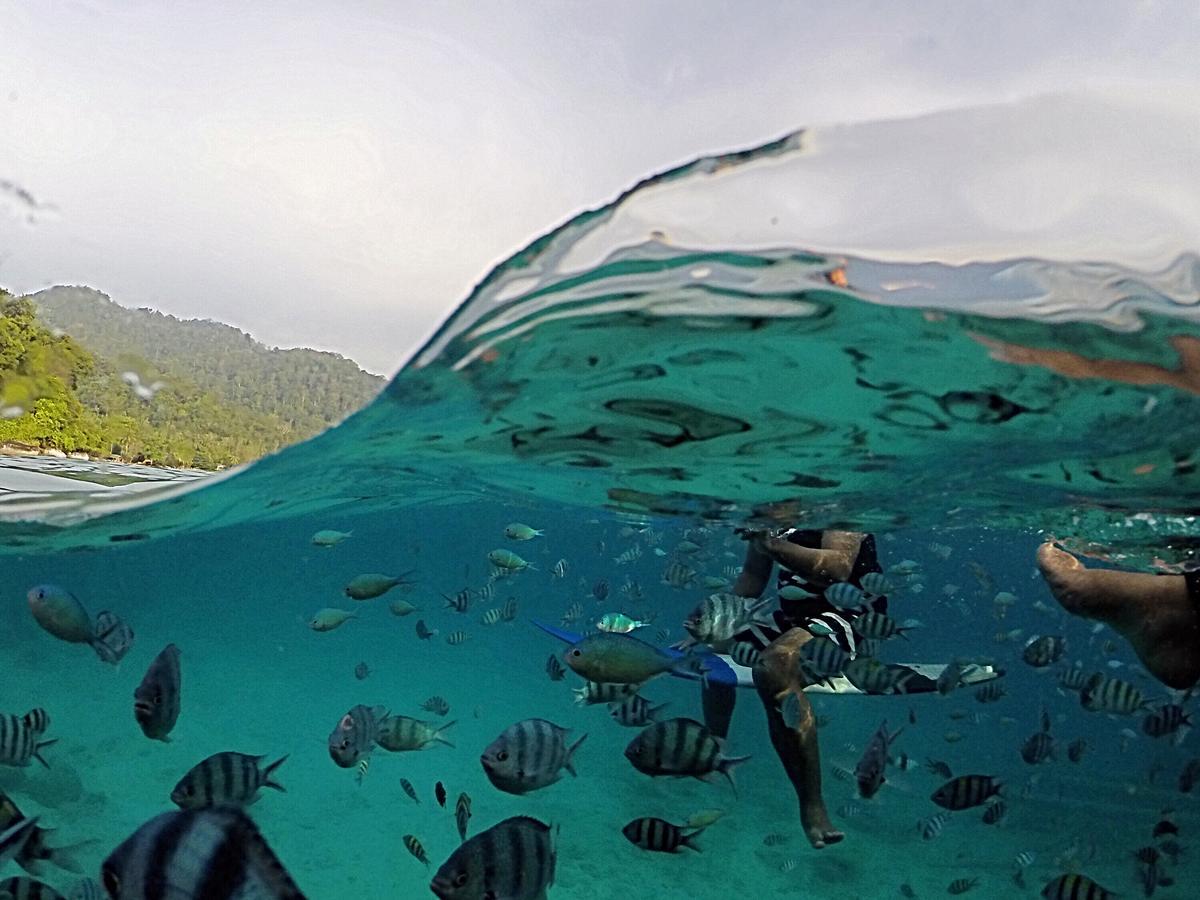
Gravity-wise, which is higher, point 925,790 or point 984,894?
point 984,894

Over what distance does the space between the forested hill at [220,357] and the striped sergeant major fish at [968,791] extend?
7.73 m

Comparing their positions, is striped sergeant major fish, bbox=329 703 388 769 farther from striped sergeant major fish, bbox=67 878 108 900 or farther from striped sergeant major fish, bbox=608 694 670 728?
striped sergeant major fish, bbox=608 694 670 728

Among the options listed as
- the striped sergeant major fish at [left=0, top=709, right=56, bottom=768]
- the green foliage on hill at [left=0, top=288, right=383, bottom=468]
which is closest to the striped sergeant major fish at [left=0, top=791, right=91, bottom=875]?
the striped sergeant major fish at [left=0, top=709, right=56, bottom=768]

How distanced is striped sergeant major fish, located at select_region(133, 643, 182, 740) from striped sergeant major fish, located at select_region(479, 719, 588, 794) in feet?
7.55

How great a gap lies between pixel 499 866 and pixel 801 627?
555 centimetres

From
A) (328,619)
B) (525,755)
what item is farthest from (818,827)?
(328,619)

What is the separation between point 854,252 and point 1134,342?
2.82m

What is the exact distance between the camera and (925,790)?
21.9 metres

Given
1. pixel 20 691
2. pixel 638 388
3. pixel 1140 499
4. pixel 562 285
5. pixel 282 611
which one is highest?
pixel 562 285

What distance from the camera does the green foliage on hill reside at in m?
12.9

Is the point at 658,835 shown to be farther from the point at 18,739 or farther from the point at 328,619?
the point at 328,619

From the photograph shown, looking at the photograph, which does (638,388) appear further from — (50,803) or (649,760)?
(50,803)

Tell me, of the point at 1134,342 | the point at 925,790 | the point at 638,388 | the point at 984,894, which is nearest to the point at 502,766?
the point at 638,388

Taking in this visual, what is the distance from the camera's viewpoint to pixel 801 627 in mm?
9164
